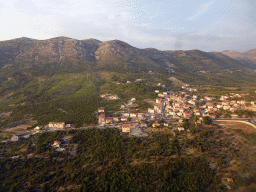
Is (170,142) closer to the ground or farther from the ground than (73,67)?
closer to the ground

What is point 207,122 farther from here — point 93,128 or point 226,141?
point 93,128

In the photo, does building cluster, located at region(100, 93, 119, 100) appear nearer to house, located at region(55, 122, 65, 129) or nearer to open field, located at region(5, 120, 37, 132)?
house, located at region(55, 122, 65, 129)

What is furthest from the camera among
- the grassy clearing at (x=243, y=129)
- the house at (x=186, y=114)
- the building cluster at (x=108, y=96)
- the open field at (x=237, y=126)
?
the building cluster at (x=108, y=96)

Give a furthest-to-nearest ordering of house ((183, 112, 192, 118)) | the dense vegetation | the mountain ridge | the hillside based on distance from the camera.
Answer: the mountain ridge → the hillside → house ((183, 112, 192, 118)) → the dense vegetation

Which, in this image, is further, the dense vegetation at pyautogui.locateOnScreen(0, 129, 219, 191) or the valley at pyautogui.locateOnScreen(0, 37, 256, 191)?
the valley at pyautogui.locateOnScreen(0, 37, 256, 191)

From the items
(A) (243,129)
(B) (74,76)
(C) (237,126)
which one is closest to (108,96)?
(B) (74,76)

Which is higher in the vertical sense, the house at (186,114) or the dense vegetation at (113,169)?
the house at (186,114)

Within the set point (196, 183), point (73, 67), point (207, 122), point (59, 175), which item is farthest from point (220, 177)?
point (73, 67)

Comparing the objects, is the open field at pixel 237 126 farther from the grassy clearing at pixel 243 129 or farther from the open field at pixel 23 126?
the open field at pixel 23 126

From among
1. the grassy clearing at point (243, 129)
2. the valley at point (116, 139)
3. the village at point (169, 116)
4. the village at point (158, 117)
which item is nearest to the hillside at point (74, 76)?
the valley at point (116, 139)

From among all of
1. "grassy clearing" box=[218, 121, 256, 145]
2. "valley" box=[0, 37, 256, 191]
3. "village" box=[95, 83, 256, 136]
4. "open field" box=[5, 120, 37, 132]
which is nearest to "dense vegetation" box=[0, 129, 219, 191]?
"valley" box=[0, 37, 256, 191]

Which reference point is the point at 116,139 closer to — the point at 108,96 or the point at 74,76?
the point at 108,96
